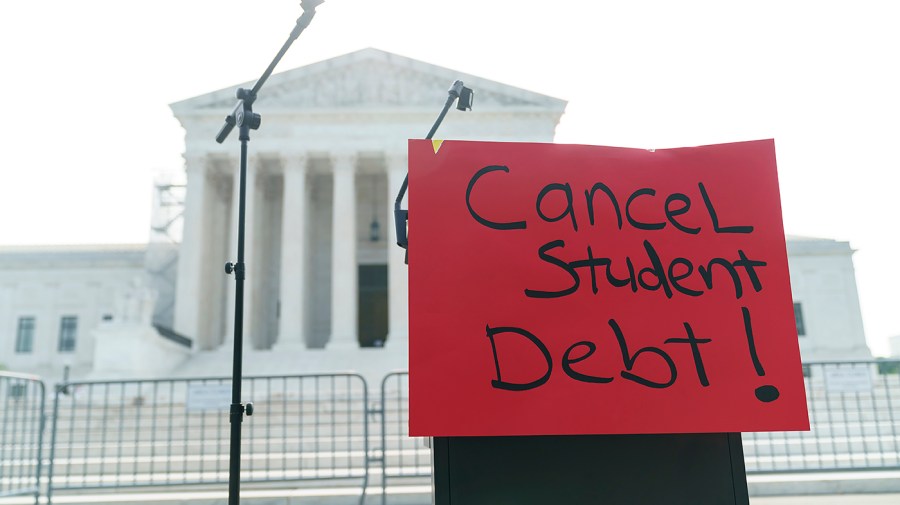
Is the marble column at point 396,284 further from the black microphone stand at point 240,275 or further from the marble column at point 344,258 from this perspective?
the black microphone stand at point 240,275

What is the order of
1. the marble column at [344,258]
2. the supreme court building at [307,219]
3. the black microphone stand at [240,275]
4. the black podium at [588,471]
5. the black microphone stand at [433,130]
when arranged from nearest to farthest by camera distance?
the black podium at [588,471], the black microphone stand at [433,130], the black microphone stand at [240,275], the supreme court building at [307,219], the marble column at [344,258]

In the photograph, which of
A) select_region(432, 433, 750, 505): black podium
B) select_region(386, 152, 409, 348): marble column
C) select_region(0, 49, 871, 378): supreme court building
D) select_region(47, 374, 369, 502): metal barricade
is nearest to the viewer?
select_region(432, 433, 750, 505): black podium

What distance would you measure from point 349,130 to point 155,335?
1194 centimetres

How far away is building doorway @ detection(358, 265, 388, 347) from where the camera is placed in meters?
34.3

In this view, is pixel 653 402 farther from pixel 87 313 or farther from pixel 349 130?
pixel 87 313

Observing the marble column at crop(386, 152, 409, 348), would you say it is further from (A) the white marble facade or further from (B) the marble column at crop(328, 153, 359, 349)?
(B) the marble column at crop(328, 153, 359, 349)

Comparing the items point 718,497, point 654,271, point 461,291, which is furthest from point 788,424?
point 461,291

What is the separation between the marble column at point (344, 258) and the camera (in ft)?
92.5

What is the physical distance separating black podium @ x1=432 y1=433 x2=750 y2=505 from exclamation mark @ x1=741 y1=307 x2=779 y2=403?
0.68 ft

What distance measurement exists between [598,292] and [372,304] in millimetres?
33013

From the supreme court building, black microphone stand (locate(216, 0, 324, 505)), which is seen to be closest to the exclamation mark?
black microphone stand (locate(216, 0, 324, 505))

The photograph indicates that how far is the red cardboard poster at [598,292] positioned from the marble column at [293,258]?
26.2 meters

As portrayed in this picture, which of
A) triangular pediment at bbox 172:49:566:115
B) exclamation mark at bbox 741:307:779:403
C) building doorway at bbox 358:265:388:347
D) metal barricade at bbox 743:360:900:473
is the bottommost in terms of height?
metal barricade at bbox 743:360:900:473

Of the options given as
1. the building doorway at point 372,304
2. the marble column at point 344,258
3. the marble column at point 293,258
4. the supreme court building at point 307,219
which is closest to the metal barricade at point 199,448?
the supreme court building at point 307,219
